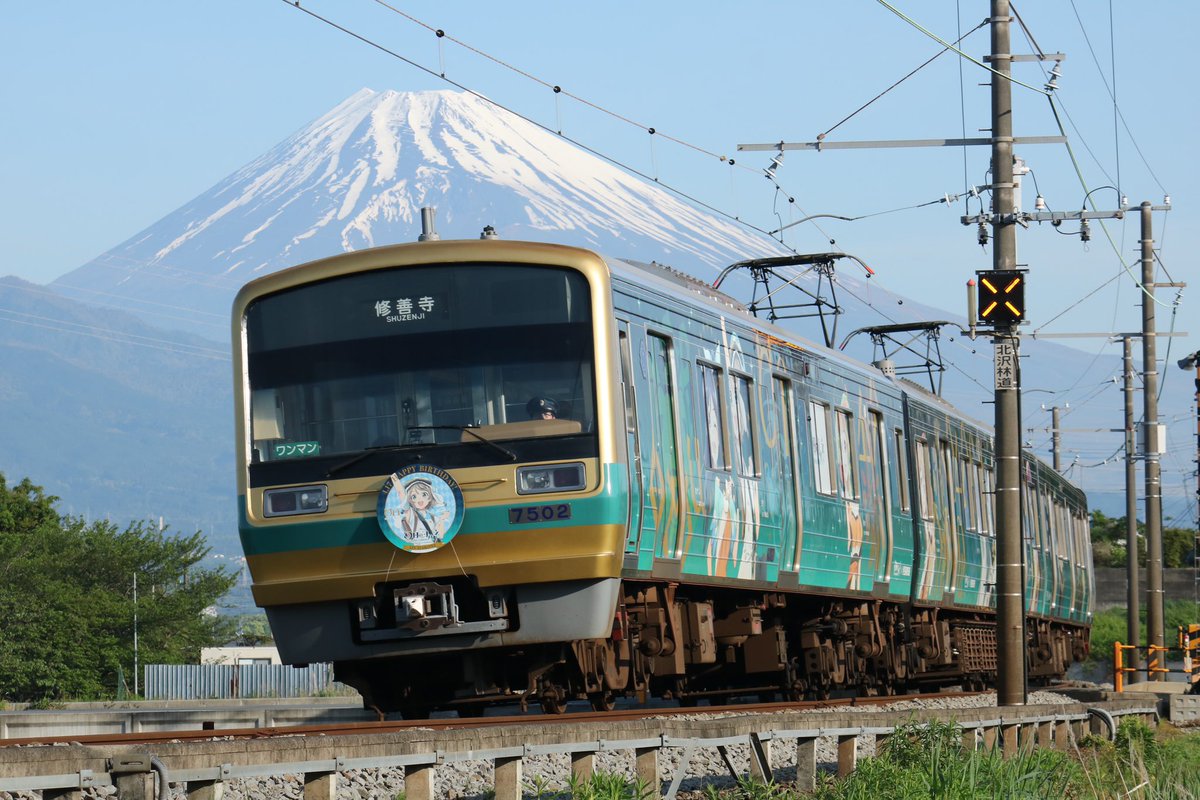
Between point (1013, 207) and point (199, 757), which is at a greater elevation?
point (1013, 207)

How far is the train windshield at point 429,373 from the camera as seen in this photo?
12.0 meters

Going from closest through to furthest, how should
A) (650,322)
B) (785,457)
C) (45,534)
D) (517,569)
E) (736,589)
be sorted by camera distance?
(517,569)
(650,322)
(736,589)
(785,457)
(45,534)

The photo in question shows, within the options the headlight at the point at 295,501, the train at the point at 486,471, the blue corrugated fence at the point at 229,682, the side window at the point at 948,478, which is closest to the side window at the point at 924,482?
the side window at the point at 948,478

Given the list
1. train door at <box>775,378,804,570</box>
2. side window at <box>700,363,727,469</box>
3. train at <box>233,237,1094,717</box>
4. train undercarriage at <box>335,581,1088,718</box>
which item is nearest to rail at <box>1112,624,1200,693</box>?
train undercarriage at <box>335,581,1088,718</box>

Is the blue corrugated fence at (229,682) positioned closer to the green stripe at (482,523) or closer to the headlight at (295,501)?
the headlight at (295,501)

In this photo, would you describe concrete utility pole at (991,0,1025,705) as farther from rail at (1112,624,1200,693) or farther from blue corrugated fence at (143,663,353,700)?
blue corrugated fence at (143,663,353,700)

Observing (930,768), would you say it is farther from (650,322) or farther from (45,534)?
(45,534)

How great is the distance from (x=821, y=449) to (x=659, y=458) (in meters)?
4.39

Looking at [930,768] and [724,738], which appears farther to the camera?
[930,768]

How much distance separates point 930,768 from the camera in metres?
10.4

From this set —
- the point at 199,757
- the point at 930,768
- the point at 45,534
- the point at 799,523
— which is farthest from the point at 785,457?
the point at 45,534

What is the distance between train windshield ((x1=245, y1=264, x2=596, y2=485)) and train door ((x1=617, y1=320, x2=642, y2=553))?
41 centimetres

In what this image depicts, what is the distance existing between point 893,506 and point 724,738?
1038 cm

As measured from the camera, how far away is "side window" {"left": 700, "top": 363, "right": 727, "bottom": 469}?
14.1 metres
